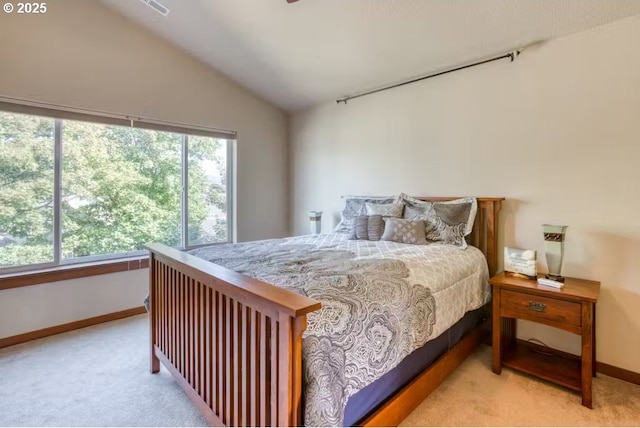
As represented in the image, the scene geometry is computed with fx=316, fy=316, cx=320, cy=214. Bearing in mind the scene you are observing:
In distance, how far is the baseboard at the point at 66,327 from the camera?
8.60 ft

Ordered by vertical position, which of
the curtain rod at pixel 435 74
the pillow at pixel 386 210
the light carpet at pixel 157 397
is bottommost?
the light carpet at pixel 157 397

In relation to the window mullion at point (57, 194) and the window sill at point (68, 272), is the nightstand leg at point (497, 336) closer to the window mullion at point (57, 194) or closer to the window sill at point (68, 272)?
the window sill at point (68, 272)

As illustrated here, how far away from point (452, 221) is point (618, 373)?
1.49 m

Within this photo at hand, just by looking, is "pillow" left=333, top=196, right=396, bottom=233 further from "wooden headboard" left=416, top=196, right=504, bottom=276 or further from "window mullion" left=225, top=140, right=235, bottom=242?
"window mullion" left=225, top=140, right=235, bottom=242

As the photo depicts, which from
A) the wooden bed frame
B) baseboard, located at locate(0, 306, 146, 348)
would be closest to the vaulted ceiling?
the wooden bed frame

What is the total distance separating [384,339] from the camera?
1.40 m

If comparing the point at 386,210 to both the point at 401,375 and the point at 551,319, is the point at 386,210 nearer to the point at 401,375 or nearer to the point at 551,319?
the point at 551,319

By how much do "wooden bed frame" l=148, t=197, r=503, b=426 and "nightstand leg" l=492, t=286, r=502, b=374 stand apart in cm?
19

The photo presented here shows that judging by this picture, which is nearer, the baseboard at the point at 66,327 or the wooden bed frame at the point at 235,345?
the wooden bed frame at the point at 235,345

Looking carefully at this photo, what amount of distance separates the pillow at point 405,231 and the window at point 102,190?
2.25 meters

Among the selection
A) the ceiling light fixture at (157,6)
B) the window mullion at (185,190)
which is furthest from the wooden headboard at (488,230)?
the ceiling light fixture at (157,6)

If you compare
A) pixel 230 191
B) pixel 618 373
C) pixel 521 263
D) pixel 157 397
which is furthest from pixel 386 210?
pixel 157 397

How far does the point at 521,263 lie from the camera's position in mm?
2279

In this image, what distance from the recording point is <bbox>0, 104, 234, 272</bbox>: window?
9.01ft
